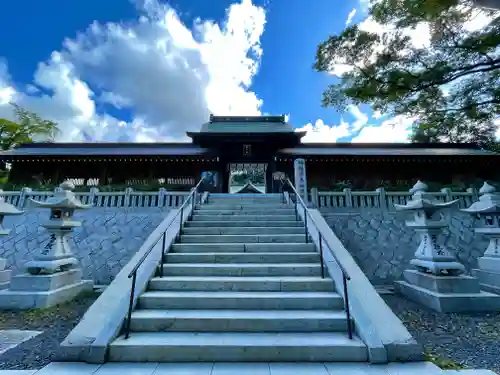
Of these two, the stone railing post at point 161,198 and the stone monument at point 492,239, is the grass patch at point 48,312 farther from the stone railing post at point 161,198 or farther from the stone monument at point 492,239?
the stone monument at point 492,239

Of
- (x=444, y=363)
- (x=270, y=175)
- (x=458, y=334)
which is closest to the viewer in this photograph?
(x=444, y=363)

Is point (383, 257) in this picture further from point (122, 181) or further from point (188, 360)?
point (122, 181)

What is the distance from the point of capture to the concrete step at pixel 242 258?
16.7 ft

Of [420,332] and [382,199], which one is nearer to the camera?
[420,332]

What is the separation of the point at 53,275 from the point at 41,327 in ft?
4.92

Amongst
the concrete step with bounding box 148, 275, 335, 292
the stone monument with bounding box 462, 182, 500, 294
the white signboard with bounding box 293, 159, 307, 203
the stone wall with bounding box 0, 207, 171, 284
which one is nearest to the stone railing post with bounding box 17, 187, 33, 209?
the stone wall with bounding box 0, 207, 171, 284

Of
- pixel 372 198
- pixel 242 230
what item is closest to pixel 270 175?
pixel 372 198

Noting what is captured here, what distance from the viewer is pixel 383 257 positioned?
797 centimetres

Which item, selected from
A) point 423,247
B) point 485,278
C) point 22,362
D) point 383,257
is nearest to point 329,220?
point 383,257

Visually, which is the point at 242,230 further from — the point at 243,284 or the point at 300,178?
the point at 300,178

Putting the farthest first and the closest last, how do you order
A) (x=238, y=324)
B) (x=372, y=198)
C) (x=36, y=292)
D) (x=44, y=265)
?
(x=372, y=198) → (x=44, y=265) → (x=36, y=292) → (x=238, y=324)

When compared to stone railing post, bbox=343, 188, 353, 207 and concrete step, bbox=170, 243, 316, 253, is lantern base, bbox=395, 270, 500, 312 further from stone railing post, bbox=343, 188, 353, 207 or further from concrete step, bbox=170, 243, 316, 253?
stone railing post, bbox=343, 188, 353, 207

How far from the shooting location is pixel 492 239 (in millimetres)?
5953

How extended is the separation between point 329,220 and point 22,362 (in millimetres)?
8586
